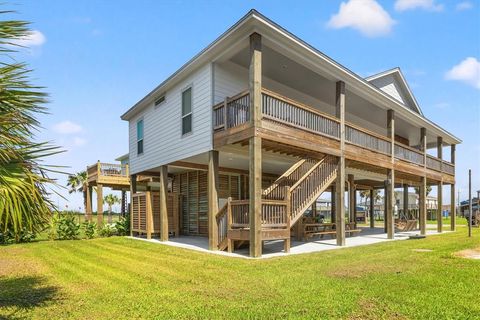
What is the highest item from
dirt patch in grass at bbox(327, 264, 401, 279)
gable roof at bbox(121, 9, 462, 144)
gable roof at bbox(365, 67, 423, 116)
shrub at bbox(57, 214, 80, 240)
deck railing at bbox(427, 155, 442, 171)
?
gable roof at bbox(365, 67, 423, 116)

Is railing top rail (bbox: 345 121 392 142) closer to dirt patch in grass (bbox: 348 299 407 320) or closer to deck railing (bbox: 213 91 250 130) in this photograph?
deck railing (bbox: 213 91 250 130)

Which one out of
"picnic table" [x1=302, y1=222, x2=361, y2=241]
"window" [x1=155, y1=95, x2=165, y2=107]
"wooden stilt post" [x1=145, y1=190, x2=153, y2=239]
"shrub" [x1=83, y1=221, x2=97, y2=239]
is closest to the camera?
"picnic table" [x1=302, y1=222, x2=361, y2=241]

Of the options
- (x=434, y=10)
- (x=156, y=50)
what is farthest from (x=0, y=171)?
(x=434, y=10)

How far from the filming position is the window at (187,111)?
13.2 metres

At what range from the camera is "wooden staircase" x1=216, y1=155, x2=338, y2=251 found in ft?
33.8

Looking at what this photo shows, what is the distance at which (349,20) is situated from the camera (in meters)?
11.4

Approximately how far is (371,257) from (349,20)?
289 inches

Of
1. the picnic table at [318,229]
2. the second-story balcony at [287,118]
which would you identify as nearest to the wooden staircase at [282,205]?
the second-story balcony at [287,118]

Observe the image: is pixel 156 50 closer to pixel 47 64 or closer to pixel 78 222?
pixel 47 64

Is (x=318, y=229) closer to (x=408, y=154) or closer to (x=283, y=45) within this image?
(x=408, y=154)

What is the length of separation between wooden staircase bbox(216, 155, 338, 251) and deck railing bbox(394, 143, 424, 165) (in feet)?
19.8

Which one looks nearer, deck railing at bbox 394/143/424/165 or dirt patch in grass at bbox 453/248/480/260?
dirt patch in grass at bbox 453/248/480/260

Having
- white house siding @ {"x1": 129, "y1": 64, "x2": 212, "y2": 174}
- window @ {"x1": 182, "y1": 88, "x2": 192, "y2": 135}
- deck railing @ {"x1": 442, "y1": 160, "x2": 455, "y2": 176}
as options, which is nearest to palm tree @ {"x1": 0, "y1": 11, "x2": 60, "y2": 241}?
white house siding @ {"x1": 129, "y1": 64, "x2": 212, "y2": 174}

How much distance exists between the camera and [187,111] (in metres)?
13.4
